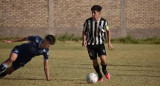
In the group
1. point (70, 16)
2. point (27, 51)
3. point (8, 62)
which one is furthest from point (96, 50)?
point (70, 16)

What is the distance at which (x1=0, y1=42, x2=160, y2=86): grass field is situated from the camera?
12.1 metres

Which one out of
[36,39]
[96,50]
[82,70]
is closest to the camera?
[36,39]

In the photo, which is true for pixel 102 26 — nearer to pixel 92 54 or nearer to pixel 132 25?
pixel 92 54

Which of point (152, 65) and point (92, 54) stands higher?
point (92, 54)

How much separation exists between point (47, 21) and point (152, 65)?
14.0 meters

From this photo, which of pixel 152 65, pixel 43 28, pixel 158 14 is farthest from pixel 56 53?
pixel 158 14

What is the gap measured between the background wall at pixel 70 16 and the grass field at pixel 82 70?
26.0 ft

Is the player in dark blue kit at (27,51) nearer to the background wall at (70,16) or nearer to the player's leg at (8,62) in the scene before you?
the player's leg at (8,62)

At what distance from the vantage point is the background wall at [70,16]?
30.0 metres

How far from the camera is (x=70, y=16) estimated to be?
3025cm

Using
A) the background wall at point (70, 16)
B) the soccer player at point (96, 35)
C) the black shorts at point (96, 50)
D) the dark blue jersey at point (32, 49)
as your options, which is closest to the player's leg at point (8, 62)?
the dark blue jersey at point (32, 49)

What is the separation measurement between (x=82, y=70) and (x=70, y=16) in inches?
606

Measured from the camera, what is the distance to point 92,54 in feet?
41.5

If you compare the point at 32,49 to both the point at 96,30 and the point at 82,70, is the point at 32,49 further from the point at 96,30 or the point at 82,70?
the point at 82,70
